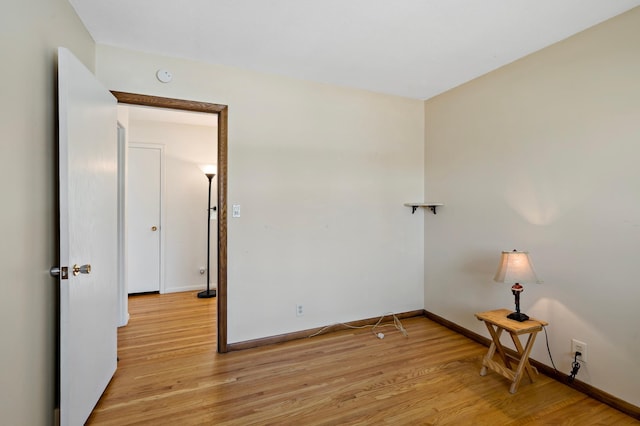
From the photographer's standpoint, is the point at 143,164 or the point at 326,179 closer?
the point at 326,179

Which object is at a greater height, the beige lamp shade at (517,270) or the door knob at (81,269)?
the door knob at (81,269)

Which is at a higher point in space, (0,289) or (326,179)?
(326,179)

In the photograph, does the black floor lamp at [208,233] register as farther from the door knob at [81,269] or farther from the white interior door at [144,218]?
the door knob at [81,269]

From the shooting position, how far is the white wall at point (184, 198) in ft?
15.1

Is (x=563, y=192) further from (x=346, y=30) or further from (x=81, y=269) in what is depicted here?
(x=81, y=269)

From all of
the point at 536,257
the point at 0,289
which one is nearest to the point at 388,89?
the point at 536,257

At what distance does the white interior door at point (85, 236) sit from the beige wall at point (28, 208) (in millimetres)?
104

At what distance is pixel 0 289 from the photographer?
4.04 feet

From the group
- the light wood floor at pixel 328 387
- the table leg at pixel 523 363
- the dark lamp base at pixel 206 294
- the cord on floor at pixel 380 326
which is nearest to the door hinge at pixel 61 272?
the light wood floor at pixel 328 387

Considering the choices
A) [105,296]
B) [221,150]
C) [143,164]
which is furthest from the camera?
[143,164]

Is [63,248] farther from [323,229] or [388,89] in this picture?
[388,89]

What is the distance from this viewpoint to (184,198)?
473 centimetres

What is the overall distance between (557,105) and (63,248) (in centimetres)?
330

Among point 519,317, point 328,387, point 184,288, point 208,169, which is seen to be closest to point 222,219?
point 328,387
